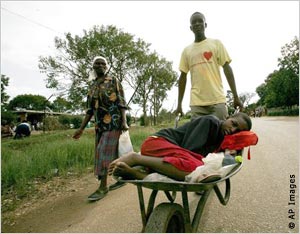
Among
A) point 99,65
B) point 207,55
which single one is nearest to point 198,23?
point 207,55

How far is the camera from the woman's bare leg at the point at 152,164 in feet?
7.11

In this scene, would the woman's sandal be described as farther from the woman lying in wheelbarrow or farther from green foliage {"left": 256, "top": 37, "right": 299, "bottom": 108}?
green foliage {"left": 256, "top": 37, "right": 299, "bottom": 108}

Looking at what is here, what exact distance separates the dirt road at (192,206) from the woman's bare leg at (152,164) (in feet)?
3.10

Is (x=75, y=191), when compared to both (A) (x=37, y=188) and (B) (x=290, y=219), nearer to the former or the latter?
(A) (x=37, y=188)

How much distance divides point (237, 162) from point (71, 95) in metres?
18.3

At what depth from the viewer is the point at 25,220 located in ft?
12.2

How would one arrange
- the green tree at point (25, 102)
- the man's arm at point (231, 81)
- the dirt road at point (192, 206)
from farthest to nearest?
the green tree at point (25, 102) → the man's arm at point (231, 81) → the dirt road at point (192, 206)

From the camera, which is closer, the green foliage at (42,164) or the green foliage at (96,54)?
the green foliage at (42,164)

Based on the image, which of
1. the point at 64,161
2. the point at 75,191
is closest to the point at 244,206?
the point at 75,191

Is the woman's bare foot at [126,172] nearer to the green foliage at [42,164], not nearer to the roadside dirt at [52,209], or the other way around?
the roadside dirt at [52,209]

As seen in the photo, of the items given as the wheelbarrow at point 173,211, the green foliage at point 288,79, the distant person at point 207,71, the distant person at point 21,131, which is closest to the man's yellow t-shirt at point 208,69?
the distant person at point 207,71

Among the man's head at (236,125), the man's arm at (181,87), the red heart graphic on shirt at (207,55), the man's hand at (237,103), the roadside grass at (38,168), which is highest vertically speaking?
the red heart graphic on shirt at (207,55)

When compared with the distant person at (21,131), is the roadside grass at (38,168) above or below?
below

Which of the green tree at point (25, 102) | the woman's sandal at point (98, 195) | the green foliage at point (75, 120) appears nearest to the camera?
the woman's sandal at point (98, 195)
